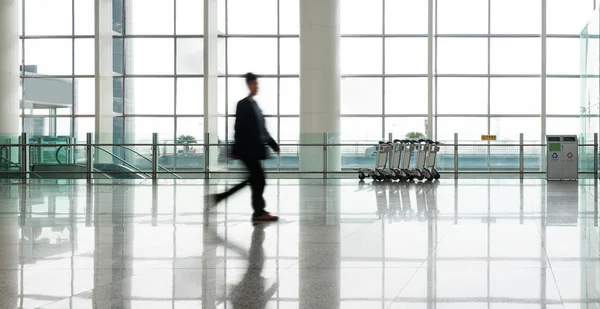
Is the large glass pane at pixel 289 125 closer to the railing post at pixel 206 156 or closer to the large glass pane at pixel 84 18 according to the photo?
the railing post at pixel 206 156

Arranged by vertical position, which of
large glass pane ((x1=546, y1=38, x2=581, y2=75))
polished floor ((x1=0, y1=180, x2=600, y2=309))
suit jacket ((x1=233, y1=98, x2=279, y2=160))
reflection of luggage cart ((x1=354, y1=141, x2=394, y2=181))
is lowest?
polished floor ((x1=0, y1=180, x2=600, y2=309))

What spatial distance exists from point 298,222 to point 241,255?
2628 mm

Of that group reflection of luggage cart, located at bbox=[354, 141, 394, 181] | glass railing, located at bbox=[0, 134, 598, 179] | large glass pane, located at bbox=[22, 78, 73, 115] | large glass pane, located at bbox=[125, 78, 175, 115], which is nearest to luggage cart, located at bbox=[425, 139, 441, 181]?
reflection of luggage cart, located at bbox=[354, 141, 394, 181]

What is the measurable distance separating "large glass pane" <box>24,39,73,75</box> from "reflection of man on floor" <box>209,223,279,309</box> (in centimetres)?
2457

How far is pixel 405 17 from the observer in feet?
89.4

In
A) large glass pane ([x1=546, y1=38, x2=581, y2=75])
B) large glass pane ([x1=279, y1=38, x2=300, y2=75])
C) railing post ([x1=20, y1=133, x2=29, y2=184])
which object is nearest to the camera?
railing post ([x1=20, y1=133, x2=29, y2=184])

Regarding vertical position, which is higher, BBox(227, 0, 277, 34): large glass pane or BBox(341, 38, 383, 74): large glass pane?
BBox(227, 0, 277, 34): large glass pane

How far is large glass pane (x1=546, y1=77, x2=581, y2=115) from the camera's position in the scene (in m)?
26.8

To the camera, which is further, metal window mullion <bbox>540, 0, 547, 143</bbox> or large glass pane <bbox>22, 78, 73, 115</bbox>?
large glass pane <bbox>22, 78, 73, 115</bbox>

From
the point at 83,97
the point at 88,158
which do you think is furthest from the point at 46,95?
the point at 88,158

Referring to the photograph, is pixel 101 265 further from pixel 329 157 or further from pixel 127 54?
pixel 127 54

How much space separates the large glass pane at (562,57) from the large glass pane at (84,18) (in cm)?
1623

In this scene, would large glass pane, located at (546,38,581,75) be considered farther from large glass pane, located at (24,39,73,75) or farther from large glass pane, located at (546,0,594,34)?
large glass pane, located at (24,39,73,75)

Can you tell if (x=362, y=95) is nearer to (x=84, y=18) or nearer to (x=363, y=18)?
(x=363, y=18)
